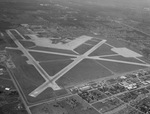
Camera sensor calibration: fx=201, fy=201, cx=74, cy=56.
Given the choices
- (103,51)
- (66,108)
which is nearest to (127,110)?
(66,108)

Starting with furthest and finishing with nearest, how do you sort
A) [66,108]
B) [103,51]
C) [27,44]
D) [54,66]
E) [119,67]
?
[103,51] < [27,44] < [119,67] < [54,66] < [66,108]

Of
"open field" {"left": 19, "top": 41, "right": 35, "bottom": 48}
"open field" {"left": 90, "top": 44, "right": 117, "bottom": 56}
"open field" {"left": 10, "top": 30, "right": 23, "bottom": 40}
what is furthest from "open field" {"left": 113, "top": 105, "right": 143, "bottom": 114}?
"open field" {"left": 10, "top": 30, "right": 23, "bottom": 40}

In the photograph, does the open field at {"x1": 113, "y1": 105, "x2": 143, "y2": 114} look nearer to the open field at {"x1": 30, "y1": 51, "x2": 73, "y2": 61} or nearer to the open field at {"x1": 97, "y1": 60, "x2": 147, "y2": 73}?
the open field at {"x1": 97, "y1": 60, "x2": 147, "y2": 73}

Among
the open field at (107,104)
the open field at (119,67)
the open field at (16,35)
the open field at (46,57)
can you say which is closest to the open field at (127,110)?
the open field at (107,104)

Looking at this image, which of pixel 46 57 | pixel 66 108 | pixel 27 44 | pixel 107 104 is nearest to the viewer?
pixel 66 108

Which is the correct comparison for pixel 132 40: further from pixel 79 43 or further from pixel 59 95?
pixel 59 95

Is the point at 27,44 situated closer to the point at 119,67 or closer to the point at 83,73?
the point at 83,73
